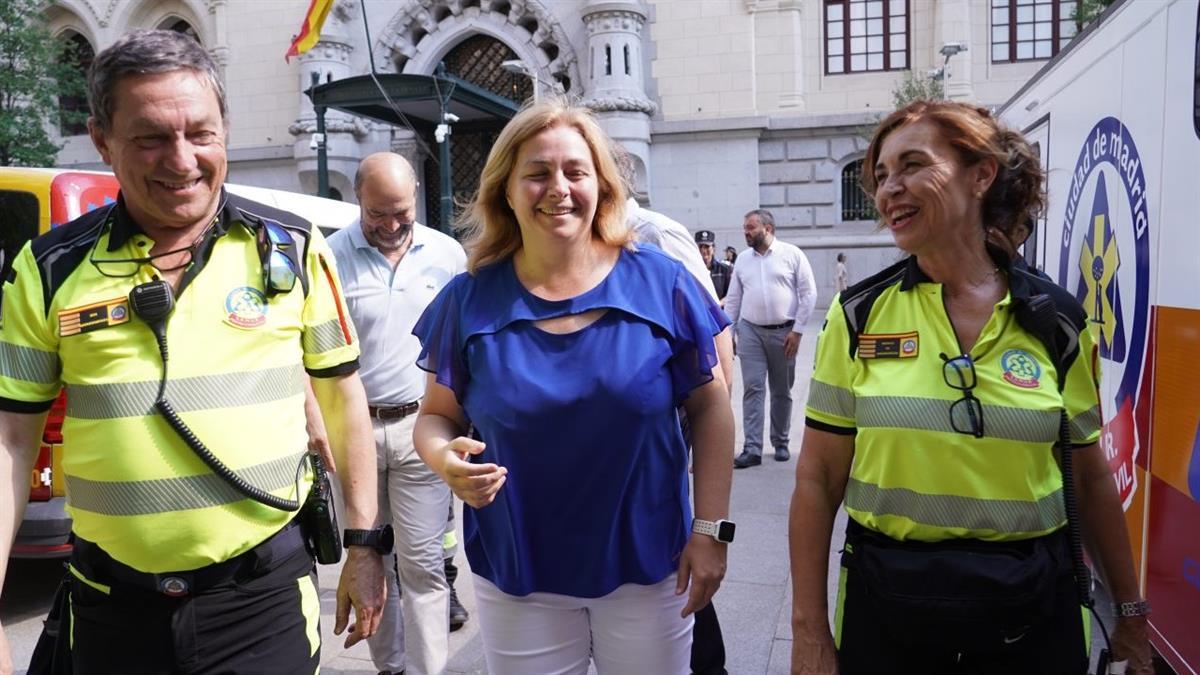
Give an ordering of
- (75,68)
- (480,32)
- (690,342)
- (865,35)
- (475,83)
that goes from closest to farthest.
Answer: (690,342) < (865,35) < (480,32) < (475,83) < (75,68)

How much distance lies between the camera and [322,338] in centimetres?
227

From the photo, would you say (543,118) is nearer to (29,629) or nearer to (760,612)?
(760,612)

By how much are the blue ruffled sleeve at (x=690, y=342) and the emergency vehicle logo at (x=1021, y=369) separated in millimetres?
691

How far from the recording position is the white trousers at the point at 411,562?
11.9ft

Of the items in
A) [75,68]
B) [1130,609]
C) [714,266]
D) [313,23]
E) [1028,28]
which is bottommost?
[1130,609]

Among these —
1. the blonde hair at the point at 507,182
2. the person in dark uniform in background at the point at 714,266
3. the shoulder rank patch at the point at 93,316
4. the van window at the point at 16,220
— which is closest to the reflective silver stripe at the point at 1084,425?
the blonde hair at the point at 507,182

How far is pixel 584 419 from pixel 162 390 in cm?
93

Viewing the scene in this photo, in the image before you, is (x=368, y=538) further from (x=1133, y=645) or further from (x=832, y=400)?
(x=1133, y=645)

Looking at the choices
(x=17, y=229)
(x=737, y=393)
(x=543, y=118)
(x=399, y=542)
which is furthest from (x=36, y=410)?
(x=737, y=393)

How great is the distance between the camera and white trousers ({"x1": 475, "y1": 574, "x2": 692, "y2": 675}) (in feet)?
7.72

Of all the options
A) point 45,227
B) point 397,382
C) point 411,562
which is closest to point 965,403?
point 411,562

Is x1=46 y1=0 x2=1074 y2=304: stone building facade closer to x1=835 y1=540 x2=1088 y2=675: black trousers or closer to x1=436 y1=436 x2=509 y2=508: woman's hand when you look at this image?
x1=436 y1=436 x2=509 y2=508: woman's hand

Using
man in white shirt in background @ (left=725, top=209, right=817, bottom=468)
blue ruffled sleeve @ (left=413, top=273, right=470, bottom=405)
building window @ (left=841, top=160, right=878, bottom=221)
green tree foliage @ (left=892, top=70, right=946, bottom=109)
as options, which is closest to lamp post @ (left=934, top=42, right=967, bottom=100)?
green tree foliage @ (left=892, top=70, right=946, bottom=109)

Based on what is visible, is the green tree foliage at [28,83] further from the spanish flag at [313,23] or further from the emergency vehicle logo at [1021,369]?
the emergency vehicle logo at [1021,369]
